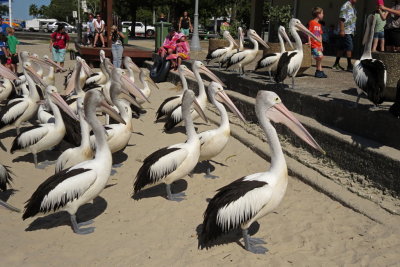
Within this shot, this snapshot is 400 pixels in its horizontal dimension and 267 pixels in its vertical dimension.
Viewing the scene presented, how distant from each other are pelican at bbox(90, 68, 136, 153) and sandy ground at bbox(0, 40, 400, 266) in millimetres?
572

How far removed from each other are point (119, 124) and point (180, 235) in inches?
90.3

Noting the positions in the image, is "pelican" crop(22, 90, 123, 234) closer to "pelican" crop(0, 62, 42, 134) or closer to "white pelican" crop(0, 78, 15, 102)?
"pelican" crop(0, 62, 42, 134)

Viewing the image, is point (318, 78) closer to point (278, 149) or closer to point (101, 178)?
point (278, 149)

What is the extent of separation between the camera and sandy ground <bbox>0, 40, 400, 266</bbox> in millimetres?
3775

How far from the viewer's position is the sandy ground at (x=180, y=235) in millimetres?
3775

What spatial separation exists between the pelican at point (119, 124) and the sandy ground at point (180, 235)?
0.57 metres

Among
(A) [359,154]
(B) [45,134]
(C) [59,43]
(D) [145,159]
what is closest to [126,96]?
(B) [45,134]

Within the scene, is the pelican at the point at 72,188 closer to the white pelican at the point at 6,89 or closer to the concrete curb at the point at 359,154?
the concrete curb at the point at 359,154

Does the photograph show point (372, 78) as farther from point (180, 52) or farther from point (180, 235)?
point (180, 52)

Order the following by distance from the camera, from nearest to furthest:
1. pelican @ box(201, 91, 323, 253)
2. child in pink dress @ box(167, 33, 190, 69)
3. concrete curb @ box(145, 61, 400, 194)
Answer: pelican @ box(201, 91, 323, 253) → concrete curb @ box(145, 61, 400, 194) → child in pink dress @ box(167, 33, 190, 69)

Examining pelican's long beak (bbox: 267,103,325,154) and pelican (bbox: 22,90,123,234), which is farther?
pelican (bbox: 22,90,123,234)

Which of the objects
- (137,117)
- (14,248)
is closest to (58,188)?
(14,248)

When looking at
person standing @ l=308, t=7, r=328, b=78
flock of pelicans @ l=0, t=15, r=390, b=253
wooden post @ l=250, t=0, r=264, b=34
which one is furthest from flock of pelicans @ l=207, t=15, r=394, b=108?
wooden post @ l=250, t=0, r=264, b=34

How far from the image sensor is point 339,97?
648cm
